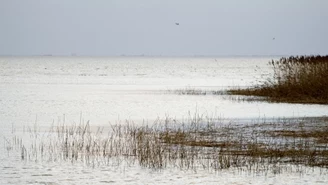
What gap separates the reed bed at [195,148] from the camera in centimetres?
1764

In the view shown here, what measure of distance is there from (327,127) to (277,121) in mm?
3166

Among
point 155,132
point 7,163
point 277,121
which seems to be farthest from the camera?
point 277,121

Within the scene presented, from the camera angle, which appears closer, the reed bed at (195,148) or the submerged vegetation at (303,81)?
Answer: the reed bed at (195,148)

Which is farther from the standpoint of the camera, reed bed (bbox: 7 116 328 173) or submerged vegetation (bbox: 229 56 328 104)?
submerged vegetation (bbox: 229 56 328 104)

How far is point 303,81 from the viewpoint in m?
36.0

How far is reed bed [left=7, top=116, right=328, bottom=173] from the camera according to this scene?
17.6 m

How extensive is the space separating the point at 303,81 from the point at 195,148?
17.5m

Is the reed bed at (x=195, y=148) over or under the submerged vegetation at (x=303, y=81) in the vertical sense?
under

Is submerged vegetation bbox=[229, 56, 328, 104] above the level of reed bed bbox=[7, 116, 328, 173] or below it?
above

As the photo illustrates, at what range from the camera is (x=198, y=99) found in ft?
146

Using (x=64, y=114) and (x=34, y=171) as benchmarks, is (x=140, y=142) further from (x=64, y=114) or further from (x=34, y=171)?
(x=64, y=114)

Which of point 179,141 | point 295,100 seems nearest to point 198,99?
point 295,100

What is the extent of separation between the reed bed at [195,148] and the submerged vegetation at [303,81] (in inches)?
406

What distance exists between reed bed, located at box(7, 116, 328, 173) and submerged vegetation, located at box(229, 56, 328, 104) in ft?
33.8
